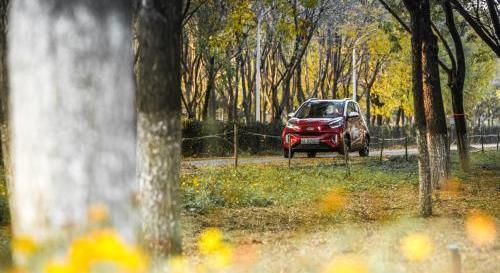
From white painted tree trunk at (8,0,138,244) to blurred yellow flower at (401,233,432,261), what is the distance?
392 cm

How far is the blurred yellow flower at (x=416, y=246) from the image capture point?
761 cm

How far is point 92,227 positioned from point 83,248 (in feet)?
1.06

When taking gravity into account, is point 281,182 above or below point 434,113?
below

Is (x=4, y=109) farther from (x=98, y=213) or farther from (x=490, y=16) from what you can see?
(x=490, y=16)

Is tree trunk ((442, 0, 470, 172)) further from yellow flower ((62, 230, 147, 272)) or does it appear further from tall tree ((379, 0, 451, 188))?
yellow flower ((62, 230, 147, 272))

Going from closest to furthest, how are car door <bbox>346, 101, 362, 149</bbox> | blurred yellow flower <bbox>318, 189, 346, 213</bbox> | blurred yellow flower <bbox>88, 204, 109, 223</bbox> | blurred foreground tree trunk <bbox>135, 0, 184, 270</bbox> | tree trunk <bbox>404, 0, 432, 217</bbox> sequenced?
blurred yellow flower <bbox>88, 204, 109, 223</bbox> < blurred foreground tree trunk <bbox>135, 0, 184, 270</bbox> < tree trunk <bbox>404, 0, 432, 217</bbox> < blurred yellow flower <bbox>318, 189, 346, 213</bbox> < car door <bbox>346, 101, 362, 149</bbox>

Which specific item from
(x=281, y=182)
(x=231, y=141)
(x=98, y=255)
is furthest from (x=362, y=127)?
(x=98, y=255)

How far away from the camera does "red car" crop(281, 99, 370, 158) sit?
66.1ft

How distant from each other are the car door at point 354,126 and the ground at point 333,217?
5.07 feet

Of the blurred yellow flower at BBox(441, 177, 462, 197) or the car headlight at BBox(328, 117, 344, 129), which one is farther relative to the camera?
the car headlight at BBox(328, 117, 344, 129)

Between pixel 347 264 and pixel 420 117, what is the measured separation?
4.78 m

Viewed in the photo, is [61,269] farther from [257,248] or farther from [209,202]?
[209,202]

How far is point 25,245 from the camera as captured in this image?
4227mm

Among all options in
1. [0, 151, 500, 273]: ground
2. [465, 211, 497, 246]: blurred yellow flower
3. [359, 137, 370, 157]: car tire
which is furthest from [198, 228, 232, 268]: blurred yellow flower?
[359, 137, 370, 157]: car tire
